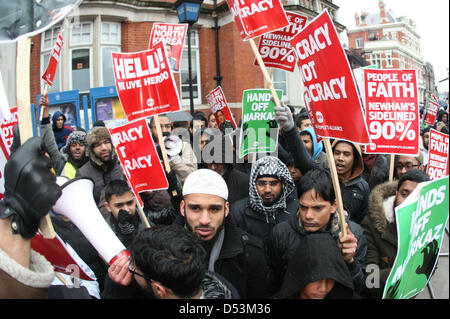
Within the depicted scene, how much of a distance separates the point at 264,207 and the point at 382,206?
0.85 metres

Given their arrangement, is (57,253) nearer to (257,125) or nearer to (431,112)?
(257,125)

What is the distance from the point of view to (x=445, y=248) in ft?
9.46

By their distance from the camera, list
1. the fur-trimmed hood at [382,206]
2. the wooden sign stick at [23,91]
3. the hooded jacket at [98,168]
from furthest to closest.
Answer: the hooded jacket at [98,168] < the fur-trimmed hood at [382,206] < the wooden sign stick at [23,91]

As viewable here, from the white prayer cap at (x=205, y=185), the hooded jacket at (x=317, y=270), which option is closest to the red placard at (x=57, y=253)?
the white prayer cap at (x=205, y=185)

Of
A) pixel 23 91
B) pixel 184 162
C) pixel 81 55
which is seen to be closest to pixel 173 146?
pixel 184 162

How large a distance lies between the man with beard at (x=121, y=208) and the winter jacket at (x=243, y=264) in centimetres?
74

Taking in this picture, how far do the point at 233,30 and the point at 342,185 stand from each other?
36.0 ft

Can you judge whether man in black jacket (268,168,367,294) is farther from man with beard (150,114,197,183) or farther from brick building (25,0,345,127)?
brick building (25,0,345,127)

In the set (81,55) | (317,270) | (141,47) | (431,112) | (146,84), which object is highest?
(141,47)

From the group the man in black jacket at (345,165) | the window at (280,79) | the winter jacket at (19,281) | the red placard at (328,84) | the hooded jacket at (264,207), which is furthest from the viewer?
the window at (280,79)

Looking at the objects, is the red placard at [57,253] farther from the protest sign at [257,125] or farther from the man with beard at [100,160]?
the protest sign at [257,125]

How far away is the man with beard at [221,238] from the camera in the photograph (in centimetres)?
215

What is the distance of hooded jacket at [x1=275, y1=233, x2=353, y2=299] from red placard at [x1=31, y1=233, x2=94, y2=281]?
98 centimetres

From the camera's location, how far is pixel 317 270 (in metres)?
1.76
